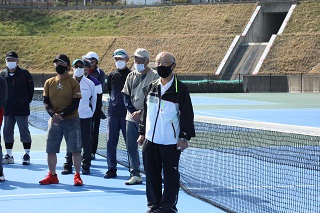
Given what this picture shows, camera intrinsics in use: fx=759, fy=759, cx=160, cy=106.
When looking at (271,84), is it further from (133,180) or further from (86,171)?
(133,180)

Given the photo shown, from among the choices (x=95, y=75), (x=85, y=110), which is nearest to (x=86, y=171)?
(x=85, y=110)

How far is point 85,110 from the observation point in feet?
41.0

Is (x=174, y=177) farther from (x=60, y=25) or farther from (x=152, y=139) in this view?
(x=60, y=25)

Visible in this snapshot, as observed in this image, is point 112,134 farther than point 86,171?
No

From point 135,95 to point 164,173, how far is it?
2477mm

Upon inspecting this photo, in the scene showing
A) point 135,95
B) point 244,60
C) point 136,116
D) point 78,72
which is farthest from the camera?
point 244,60

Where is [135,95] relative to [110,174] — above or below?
above

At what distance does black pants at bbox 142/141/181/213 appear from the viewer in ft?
28.2

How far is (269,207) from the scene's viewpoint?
375 inches

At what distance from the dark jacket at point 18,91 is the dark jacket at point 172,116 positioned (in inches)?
213

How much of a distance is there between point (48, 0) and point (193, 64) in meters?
34.5

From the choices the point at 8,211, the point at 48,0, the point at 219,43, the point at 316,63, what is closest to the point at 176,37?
the point at 219,43

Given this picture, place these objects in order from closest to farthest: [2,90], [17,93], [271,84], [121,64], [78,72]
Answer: [2,90] < [121,64] < [78,72] < [17,93] < [271,84]

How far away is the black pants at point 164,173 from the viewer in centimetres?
859
